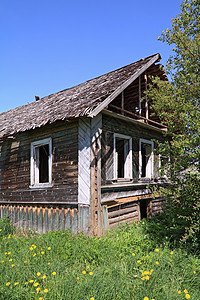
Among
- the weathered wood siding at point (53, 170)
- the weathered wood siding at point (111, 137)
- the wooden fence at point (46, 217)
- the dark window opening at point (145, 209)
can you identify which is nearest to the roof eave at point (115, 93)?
the weathered wood siding at point (111, 137)

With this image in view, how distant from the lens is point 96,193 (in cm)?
702

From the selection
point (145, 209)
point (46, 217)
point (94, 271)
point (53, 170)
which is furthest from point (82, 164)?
point (145, 209)

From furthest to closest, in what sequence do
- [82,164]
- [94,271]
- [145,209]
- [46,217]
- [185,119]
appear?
[145,209] → [46,217] → [82,164] → [185,119] → [94,271]

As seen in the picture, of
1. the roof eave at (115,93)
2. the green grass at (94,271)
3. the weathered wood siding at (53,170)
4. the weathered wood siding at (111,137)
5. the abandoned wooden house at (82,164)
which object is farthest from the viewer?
the weathered wood siding at (111,137)

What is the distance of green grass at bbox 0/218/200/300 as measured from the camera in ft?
11.3

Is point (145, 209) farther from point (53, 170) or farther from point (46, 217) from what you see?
point (53, 170)

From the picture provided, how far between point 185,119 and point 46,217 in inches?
213

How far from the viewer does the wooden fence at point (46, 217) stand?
7.04 m

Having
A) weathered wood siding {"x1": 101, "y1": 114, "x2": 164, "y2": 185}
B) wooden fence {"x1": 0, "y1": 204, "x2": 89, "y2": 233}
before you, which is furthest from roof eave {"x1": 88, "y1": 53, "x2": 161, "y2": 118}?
wooden fence {"x1": 0, "y1": 204, "x2": 89, "y2": 233}

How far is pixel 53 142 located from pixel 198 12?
5518 mm

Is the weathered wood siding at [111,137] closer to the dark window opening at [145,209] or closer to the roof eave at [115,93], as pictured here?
the roof eave at [115,93]

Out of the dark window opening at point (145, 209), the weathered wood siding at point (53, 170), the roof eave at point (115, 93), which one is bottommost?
the dark window opening at point (145, 209)

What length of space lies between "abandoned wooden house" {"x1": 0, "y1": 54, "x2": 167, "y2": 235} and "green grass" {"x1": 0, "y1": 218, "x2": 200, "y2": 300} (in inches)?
55.6

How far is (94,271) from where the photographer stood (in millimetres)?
4039
